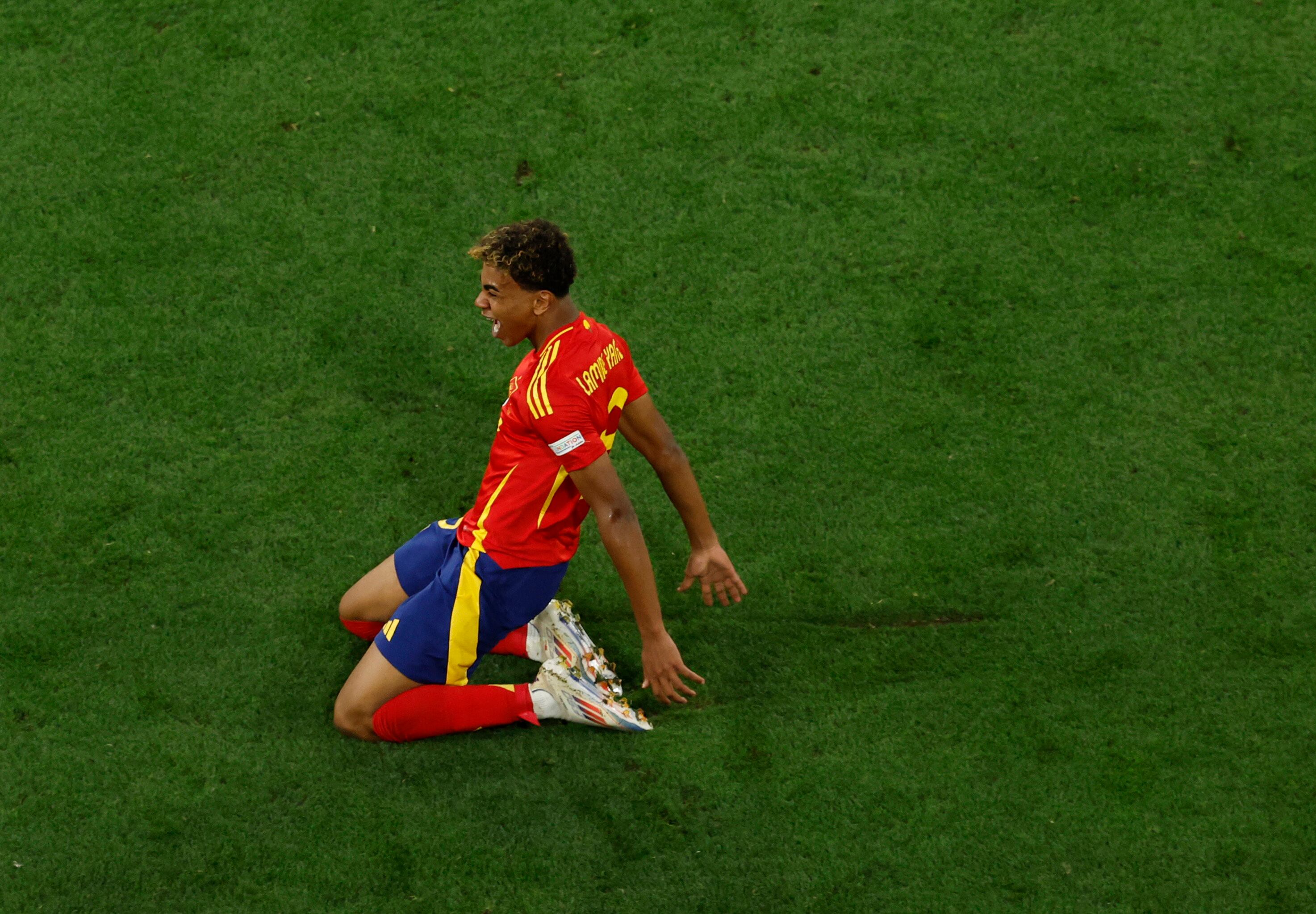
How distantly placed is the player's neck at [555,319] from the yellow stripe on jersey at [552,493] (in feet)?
1.30

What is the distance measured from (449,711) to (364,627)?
1.67 feet

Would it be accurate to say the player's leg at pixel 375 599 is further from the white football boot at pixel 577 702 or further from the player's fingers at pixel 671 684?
the player's fingers at pixel 671 684

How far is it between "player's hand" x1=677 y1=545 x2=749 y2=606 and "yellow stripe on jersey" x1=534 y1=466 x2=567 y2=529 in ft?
1.56

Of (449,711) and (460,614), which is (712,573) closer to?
(460,614)

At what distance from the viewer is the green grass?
386 cm

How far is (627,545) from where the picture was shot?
329 centimetres

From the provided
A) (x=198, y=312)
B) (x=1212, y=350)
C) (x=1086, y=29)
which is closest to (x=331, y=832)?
(x=198, y=312)

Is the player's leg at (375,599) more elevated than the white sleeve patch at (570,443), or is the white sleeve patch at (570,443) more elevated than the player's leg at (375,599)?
the white sleeve patch at (570,443)

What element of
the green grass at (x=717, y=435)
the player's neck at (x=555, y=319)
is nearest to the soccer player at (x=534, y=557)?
the player's neck at (x=555, y=319)

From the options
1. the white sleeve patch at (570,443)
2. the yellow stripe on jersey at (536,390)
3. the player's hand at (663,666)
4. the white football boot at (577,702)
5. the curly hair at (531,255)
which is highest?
the curly hair at (531,255)

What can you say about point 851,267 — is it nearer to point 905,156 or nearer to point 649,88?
point 905,156

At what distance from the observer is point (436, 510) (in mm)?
4641

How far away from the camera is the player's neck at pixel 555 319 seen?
3.52 meters

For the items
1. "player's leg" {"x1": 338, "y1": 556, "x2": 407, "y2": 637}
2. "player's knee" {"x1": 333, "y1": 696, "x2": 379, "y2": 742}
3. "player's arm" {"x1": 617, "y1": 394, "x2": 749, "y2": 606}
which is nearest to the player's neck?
"player's arm" {"x1": 617, "y1": 394, "x2": 749, "y2": 606}
